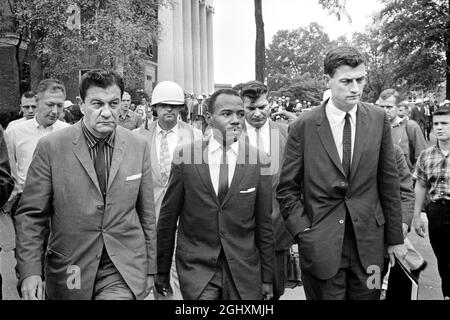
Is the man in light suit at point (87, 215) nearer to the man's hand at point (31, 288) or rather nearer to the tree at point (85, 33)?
the man's hand at point (31, 288)

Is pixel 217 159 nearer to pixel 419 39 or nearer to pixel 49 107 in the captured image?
pixel 49 107

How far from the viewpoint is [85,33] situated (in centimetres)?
2114

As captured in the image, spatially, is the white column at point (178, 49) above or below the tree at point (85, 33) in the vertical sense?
above

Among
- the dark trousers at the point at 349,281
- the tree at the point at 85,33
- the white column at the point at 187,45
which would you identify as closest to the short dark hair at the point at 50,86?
the dark trousers at the point at 349,281

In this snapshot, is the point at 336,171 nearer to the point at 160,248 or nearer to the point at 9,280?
the point at 160,248

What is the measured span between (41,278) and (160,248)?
2.97 feet

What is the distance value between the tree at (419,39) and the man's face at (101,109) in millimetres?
35775

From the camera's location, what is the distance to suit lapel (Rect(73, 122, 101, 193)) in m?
3.81

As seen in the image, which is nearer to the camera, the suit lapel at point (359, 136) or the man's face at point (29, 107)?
the suit lapel at point (359, 136)

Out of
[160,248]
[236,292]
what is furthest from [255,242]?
[160,248]

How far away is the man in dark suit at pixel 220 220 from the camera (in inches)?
163

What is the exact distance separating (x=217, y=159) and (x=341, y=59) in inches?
43.9

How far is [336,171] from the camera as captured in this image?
3955mm

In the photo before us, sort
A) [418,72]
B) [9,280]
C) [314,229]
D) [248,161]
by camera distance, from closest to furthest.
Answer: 1. [314,229]
2. [248,161]
3. [9,280]
4. [418,72]
